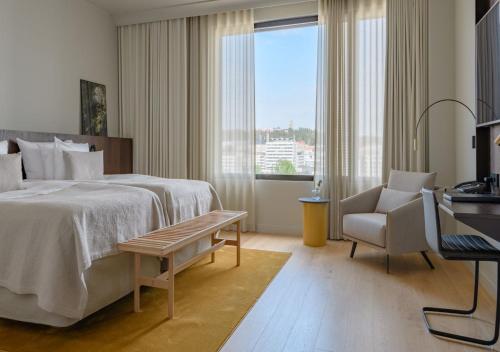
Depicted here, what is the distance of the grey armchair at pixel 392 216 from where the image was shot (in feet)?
10.2

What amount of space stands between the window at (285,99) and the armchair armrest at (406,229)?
1.73 metres

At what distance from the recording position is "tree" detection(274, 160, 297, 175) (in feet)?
15.8

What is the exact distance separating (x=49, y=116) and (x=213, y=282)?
3.01 meters

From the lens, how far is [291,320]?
225cm

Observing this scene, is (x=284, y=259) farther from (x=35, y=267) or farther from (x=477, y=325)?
(x=35, y=267)

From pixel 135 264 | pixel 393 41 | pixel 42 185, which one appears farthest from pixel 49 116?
pixel 393 41

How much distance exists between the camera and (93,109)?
493 cm

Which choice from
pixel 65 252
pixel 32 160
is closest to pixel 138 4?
pixel 32 160

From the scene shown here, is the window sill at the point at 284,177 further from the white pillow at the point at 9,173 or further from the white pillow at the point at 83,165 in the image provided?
the white pillow at the point at 9,173

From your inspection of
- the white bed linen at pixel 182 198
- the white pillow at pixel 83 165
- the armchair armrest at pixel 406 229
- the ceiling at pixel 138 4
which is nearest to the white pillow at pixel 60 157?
the white pillow at pixel 83 165

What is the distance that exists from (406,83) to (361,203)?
5.07 feet

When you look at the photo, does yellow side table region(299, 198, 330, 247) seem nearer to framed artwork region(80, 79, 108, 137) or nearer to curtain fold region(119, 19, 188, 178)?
curtain fold region(119, 19, 188, 178)

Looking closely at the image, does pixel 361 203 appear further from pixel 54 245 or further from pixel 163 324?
pixel 54 245

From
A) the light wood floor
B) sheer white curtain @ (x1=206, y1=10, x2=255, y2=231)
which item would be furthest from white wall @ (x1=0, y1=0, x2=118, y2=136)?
the light wood floor
